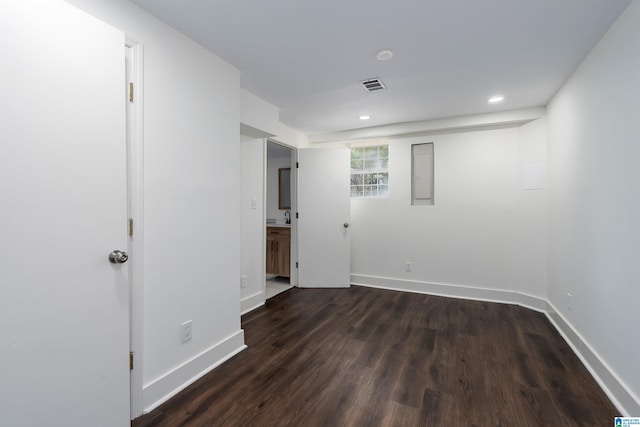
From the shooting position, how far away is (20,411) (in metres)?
1.12

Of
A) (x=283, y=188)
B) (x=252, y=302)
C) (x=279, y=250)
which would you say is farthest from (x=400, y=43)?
(x=283, y=188)

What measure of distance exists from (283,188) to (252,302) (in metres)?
2.65

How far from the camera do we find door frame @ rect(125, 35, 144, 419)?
5.20ft

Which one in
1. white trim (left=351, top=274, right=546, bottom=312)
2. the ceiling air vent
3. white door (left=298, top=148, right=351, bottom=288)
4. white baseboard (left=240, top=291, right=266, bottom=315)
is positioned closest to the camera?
the ceiling air vent

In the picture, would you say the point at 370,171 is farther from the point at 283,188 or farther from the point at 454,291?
the point at 454,291

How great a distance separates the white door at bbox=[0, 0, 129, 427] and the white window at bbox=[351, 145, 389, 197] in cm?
342

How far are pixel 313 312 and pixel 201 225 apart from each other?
177cm

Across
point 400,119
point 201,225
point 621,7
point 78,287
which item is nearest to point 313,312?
point 201,225

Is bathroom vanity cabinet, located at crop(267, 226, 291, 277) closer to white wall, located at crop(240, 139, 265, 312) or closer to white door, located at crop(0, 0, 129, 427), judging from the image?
white wall, located at crop(240, 139, 265, 312)

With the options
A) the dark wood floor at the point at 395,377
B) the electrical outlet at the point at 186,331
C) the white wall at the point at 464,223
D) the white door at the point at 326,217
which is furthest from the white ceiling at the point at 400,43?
the dark wood floor at the point at 395,377

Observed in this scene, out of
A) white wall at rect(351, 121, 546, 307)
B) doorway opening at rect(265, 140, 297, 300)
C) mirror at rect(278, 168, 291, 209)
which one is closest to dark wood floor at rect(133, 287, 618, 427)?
white wall at rect(351, 121, 546, 307)

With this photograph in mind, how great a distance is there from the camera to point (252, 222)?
11.0 feet

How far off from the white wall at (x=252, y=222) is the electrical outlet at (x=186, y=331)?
4.08 feet

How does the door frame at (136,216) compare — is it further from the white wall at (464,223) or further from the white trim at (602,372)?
the white wall at (464,223)
